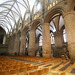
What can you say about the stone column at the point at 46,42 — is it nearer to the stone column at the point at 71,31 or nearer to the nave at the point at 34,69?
the stone column at the point at 71,31

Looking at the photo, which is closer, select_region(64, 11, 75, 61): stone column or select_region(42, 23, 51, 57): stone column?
select_region(64, 11, 75, 61): stone column

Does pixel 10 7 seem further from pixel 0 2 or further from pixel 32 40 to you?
pixel 32 40

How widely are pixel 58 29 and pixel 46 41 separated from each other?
7.16m

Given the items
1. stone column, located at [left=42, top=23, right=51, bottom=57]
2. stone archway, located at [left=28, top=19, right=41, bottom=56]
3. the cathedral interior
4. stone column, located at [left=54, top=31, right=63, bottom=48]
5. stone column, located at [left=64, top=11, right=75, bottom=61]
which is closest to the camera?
the cathedral interior

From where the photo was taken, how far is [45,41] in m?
9.95

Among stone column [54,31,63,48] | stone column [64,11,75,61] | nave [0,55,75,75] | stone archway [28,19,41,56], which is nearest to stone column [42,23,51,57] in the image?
stone archway [28,19,41,56]

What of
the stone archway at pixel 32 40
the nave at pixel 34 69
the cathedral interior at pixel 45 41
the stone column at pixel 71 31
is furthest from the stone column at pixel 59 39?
the nave at pixel 34 69

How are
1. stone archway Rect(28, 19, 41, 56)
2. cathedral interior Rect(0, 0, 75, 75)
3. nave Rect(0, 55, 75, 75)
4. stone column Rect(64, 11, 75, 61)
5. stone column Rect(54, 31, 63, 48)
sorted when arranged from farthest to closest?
stone column Rect(54, 31, 63, 48)
stone archway Rect(28, 19, 41, 56)
stone column Rect(64, 11, 75, 61)
cathedral interior Rect(0, 0, 75, 75)
nave Rect(0, 55, 75, 75)

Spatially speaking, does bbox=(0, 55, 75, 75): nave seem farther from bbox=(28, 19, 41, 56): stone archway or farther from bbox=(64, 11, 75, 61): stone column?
bbox=(28, 19, 41, 56): stone archway

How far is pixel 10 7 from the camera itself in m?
19.2

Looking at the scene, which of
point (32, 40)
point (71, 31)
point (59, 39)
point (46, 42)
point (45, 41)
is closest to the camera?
point (71, 31)

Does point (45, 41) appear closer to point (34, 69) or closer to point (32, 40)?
point (32, 40)

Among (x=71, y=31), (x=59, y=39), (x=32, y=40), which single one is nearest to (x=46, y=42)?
→ (x=71, y=31)

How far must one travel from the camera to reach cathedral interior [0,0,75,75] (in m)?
3.15
